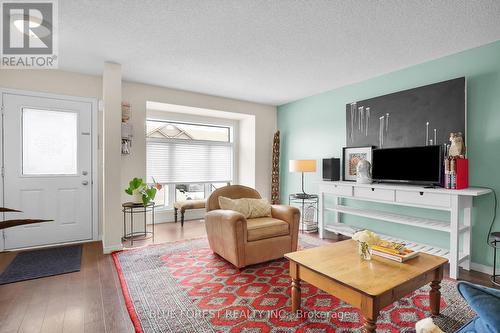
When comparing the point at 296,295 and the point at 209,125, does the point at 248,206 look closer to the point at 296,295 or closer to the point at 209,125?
the point at 296,295

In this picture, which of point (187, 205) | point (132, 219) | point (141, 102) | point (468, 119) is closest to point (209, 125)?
point (141, 102)

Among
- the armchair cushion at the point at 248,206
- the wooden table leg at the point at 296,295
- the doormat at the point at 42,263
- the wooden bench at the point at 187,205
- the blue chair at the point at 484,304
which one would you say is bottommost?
the doormat at the point at 42,263

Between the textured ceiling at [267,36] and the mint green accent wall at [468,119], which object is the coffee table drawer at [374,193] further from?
the textured ceiling at [267,36]

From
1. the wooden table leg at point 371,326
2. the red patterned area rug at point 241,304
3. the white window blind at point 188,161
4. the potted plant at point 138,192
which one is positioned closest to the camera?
the wooden table leg at point 371,326

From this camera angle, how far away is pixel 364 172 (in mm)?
3650

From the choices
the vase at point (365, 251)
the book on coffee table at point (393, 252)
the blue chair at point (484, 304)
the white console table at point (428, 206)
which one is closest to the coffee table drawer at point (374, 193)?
the white console table at point (428, 206)

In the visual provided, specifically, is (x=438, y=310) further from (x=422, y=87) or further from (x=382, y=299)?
(x=422, y=87)

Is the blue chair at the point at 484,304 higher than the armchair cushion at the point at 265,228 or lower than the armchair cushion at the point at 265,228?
higher

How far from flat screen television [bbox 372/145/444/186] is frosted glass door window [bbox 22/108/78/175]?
442 cm

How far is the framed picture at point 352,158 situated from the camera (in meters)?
3.87

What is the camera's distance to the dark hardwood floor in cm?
185

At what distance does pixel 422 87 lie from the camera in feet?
10.7

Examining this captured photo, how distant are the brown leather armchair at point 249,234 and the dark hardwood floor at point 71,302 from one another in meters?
1.09

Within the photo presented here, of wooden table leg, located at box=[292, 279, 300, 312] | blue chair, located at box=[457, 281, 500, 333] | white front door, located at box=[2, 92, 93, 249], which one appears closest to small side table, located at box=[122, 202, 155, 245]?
white front door, located at box=[2, 92, 93, 249]
